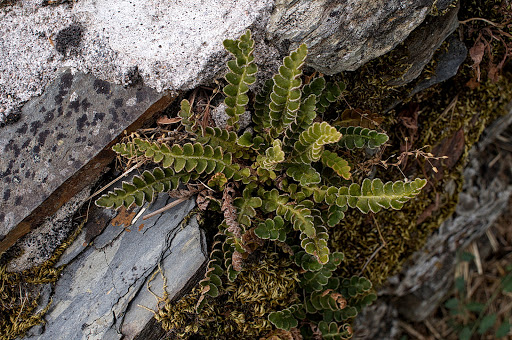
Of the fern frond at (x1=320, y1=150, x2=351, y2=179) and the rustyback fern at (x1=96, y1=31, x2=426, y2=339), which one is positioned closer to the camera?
the rustyback fern at (x1=96, y1=31, x2=426, y2=339)

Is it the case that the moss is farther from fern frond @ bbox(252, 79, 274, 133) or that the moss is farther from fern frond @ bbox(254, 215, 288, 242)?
fern frond @ bbox(252, 79, 274, 133)

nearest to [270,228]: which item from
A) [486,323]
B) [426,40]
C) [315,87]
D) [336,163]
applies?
[336,163]

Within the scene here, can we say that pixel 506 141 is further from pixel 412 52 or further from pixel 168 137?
pixel 168 137

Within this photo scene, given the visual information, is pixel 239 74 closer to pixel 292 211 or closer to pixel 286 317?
pixel 292 211

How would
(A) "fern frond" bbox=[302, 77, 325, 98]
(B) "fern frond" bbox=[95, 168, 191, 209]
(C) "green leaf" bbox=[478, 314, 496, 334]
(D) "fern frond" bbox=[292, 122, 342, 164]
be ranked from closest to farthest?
(D) "fern frond" bbox=[292, 122, 342, 164] < (B) "fern frond" bbox=[95, 168, 191, 209] < (A) "fern frond" bbox=[302, 77, 325, 98] < (C) "green leaf" bbox=[478, 314, 496, 334]

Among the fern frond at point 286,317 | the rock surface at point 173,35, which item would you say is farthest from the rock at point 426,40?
the fern frond at point 286,317

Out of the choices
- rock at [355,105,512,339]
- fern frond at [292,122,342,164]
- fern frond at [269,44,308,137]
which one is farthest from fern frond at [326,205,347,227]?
rock at [355,105,512,339]

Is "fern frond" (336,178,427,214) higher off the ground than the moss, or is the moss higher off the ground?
the moss
